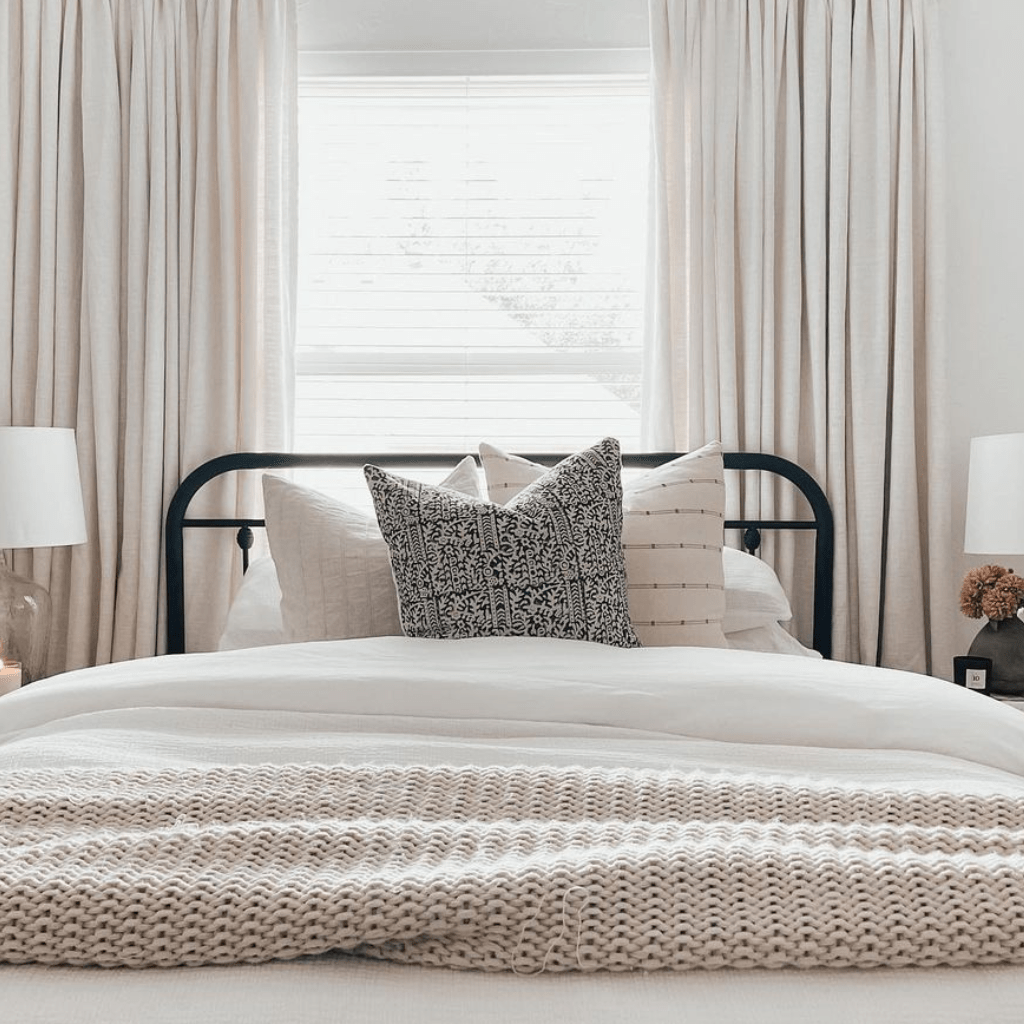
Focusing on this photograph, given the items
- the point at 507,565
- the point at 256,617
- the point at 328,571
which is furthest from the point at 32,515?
the point at 507,565

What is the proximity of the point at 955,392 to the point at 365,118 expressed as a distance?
164 centimetres

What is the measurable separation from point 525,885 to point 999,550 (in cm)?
181

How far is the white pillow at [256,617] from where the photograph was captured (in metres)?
2.23

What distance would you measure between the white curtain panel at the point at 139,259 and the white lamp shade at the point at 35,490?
28cm

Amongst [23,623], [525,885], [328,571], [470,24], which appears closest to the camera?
[525,885]

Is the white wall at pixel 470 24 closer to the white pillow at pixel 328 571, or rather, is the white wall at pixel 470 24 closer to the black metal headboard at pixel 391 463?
the black metal headboard at pixel 391 463

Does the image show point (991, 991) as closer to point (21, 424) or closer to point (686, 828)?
point (686, 828)

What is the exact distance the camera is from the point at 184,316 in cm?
271

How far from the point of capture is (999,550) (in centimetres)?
234

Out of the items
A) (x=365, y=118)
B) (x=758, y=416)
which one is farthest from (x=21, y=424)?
(x=758, y=416)

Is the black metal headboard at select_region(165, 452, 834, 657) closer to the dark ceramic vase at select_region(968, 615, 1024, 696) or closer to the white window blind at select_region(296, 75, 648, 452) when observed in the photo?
the white window blind at select_region(296, 75, 648, 452)

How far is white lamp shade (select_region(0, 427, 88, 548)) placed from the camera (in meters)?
2.29

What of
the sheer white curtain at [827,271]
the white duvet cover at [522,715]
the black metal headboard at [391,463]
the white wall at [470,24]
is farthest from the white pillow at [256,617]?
the white wall at [470,24]

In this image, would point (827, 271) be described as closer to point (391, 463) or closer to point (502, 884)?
point (391, 463)
